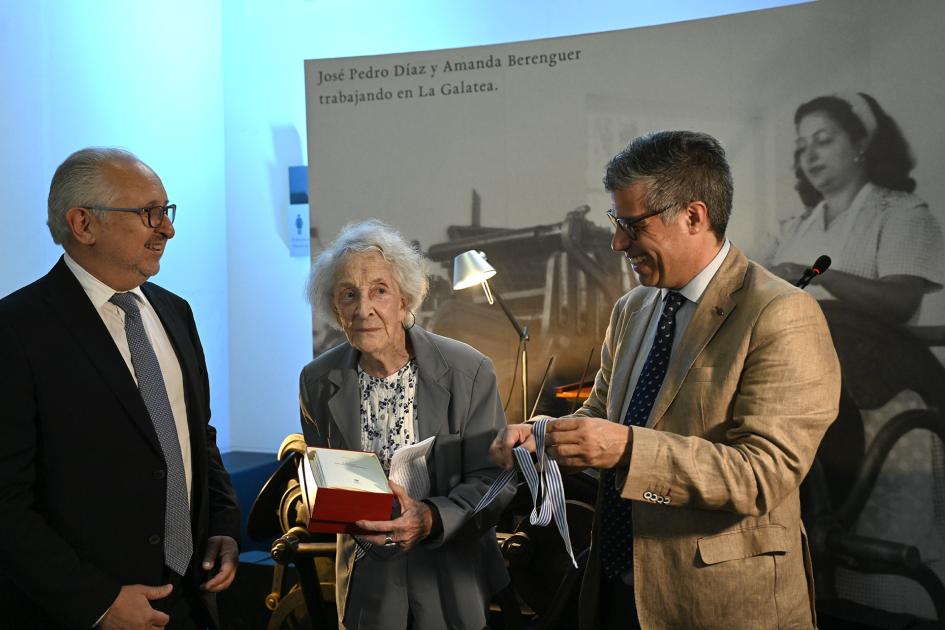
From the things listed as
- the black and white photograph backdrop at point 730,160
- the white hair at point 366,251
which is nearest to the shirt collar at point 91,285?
the white hair at point 366,251

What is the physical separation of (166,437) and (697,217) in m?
1.44

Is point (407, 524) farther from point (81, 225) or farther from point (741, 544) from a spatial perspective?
point (81, 225)

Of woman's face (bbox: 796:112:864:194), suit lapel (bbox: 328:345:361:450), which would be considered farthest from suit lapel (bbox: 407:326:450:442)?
woman's face (bbox: 796:112:864:194)

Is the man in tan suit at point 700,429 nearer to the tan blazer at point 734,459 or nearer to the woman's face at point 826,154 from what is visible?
the tan blazer at point 734,459

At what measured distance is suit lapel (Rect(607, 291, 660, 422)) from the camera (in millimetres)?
2135

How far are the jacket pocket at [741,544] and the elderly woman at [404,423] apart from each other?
2.30ft

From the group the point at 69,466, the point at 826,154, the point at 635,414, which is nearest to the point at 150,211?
the point at 69,466

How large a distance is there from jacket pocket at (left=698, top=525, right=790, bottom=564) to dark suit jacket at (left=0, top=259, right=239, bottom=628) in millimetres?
1341

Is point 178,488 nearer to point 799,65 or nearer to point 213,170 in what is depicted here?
point 799,65

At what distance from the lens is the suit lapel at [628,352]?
7.00 ft

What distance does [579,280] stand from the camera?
4273mm

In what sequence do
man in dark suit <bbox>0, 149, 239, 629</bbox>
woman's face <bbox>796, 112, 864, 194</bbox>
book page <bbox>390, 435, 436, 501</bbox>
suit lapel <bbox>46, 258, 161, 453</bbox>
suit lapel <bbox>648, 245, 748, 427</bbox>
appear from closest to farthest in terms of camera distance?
suit lapel <bbox>648, 245, 748, 427</bbox> → man in dark suit <bbox>0, 149, 239, 629</bbox> → suit lapel <bbox>46, 258, 161, 453</bbox> → book page <bbox>390, 435, 436, 501</bbox> → woman's face <bbox>796, 112, 864, 194</bbox>

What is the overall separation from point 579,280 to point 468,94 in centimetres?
113

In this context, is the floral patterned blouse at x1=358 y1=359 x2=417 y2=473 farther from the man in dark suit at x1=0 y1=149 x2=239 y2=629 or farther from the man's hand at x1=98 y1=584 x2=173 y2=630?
the man's hand at x1=98 y1=584 x2=173 y2=630
